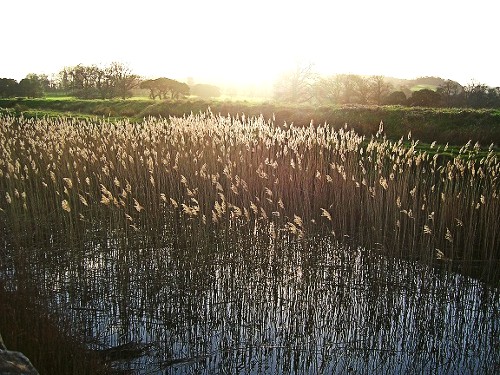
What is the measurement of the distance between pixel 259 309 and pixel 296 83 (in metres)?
39.2

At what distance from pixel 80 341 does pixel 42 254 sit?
244cm

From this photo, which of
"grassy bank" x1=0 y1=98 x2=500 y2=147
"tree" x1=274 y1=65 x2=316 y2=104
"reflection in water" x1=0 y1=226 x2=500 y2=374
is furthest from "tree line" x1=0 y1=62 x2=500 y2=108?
"reflection in water" x1=0 y1=226 x2=500 y2=374

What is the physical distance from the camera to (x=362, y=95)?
30688 mm

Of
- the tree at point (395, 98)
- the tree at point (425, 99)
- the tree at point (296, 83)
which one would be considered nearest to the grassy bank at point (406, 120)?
the tree at point (425, 99)

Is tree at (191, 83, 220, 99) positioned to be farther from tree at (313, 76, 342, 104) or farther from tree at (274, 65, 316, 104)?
tree at (313, 76, 342, 104)

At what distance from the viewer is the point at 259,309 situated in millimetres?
6305

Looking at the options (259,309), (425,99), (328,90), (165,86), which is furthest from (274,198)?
(165,86)

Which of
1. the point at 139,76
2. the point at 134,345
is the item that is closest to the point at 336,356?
the point at 134,345

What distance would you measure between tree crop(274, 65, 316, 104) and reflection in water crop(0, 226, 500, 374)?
3425 cm

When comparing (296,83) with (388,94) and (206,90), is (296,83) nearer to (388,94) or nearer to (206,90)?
(388,94)

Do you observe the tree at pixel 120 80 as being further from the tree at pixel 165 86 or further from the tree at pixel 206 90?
the tree at pixel 165 86

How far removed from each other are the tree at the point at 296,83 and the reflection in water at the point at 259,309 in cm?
3425

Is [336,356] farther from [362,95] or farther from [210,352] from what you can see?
[362,95]

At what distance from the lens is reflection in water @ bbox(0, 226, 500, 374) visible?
18.1 ft
